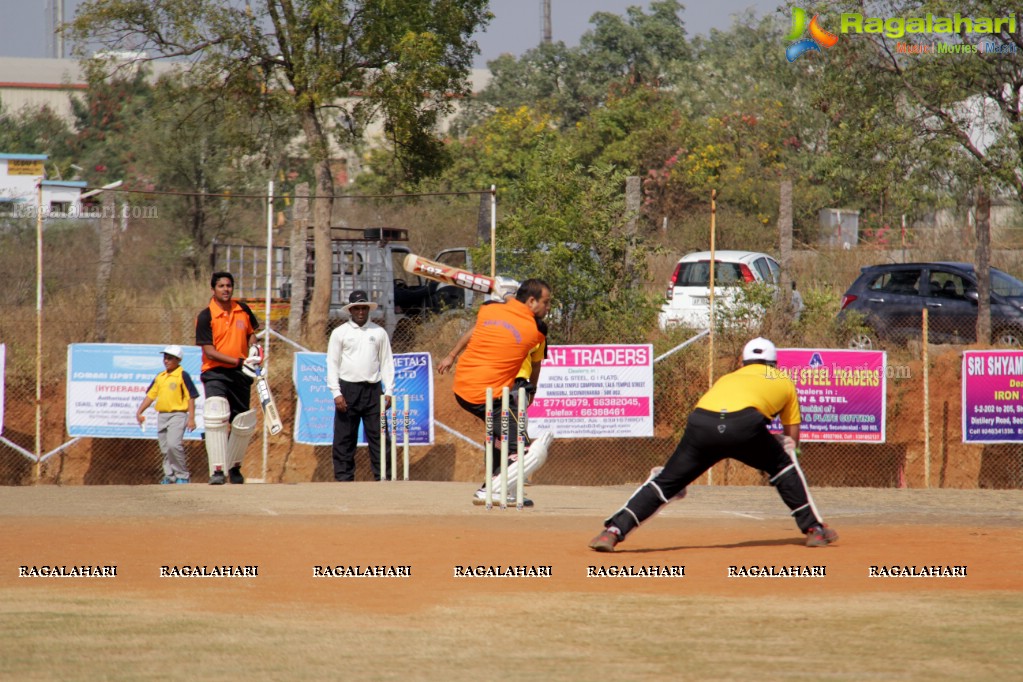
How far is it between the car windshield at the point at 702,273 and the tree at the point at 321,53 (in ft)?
16.9

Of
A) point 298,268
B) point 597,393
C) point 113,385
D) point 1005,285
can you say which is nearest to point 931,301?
point 1005,285

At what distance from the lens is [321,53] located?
2153 centimetres

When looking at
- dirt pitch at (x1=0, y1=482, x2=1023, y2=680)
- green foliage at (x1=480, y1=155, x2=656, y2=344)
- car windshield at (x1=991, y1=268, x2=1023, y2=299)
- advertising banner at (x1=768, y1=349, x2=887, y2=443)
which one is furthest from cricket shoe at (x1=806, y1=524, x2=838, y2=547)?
car windshield at (x1=991, y1=268, x2=1023, y2=299)

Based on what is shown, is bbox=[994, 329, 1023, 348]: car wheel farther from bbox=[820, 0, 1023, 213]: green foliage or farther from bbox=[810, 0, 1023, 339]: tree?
bbox=[820, 0, 1023, 213]: green foliage

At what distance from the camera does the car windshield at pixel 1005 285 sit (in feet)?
67.8

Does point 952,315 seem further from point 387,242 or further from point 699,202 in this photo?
point 699,202

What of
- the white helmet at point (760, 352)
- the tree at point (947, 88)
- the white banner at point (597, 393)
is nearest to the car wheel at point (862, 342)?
the tree at point (947, 88)

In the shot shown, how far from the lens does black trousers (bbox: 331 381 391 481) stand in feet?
46.0

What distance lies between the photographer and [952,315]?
21.1m

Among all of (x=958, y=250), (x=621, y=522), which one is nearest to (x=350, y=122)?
(x=958, y=250)

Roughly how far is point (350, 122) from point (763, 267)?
8011 millimetres

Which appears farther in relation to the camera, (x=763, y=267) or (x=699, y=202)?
(x=699, y=202)

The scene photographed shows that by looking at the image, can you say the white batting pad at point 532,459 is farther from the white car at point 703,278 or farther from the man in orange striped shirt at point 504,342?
the white car at point 703,278

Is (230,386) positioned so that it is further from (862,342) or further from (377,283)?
(377,283)
